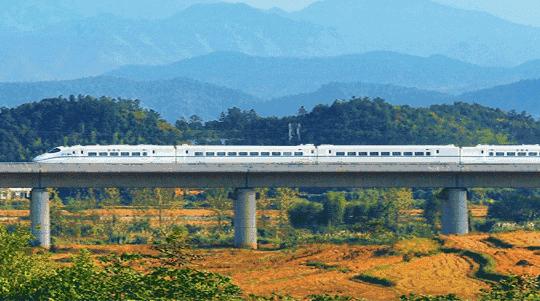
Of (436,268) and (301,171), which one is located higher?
(301,171)

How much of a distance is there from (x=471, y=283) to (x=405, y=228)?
1829 inches

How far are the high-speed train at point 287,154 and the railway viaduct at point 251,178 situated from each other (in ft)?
35.4

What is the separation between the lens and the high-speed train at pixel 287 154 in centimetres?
12412

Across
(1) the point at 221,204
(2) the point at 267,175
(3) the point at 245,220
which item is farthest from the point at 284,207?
(3) the point at 245,220

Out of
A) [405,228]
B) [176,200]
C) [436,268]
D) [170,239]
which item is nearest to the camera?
[170,239]

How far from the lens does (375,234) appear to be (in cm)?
12138

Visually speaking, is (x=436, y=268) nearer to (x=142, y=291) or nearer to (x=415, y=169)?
(x=415, y=169)

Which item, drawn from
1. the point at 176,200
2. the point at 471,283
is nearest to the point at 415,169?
the point at 471,283

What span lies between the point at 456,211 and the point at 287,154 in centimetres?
2030

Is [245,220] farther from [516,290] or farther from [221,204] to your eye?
[516,290]

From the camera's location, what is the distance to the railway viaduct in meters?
111

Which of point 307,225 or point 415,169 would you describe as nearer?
point 415,169

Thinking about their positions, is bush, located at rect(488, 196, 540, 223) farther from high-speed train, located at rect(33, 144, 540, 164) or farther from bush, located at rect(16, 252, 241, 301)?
bush, located at rect(16, 252, 241, 301)

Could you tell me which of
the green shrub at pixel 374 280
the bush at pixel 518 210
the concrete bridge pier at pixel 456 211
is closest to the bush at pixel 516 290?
the green shrub at pixel 374 280
